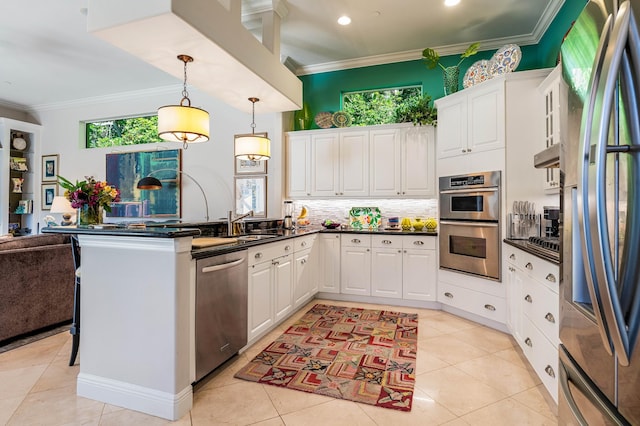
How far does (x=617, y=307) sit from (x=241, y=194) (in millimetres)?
4829

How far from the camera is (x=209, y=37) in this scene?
8.11 ft

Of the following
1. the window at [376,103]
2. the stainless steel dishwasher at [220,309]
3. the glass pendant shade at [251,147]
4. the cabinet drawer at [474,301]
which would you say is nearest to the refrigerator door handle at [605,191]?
the stainless steel dishwasher at [220,309]

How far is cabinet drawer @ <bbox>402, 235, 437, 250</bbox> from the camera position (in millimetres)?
3965

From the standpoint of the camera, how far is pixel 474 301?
11.6 feet

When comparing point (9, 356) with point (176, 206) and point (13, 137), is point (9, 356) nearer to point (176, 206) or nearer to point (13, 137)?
point (176, 206)

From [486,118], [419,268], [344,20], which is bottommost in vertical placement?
[419,268]

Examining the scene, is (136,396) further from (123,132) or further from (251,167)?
(123,132)

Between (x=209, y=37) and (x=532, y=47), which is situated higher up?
(x=532, y=47)

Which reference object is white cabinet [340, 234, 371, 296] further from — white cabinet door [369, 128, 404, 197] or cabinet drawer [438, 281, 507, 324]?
cabinet drawer [438, 281, 507, 324]

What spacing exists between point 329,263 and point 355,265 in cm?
35

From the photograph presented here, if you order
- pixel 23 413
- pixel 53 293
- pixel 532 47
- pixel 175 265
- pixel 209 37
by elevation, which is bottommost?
pixel 23 413

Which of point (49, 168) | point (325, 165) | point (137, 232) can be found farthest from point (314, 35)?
point (49, 168)

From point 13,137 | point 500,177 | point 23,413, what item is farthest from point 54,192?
point 500,177

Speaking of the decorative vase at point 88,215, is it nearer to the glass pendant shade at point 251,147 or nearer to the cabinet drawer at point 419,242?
the glass pendant shade at point 251,147
